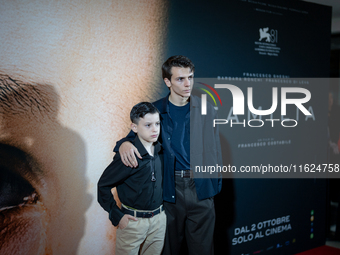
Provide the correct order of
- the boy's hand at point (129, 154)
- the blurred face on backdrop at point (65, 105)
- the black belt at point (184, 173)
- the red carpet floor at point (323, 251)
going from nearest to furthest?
the boy's hand at point (129, 154) → the blurred face on backdrop at point (65, 105) → the black belt at point (184, 173) → the red carpet floor at point (323, 251)

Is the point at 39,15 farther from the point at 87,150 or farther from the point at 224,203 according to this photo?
the point at 224,203

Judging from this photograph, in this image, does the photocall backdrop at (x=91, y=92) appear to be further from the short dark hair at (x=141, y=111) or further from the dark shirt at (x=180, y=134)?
the short dark hair at (x=141, y=111)

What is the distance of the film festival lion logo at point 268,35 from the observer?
10.5 feet

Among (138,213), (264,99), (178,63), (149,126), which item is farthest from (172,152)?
(264,99)

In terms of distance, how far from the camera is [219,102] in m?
2.92

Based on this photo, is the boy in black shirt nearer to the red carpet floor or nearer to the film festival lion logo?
the film festival lion logo

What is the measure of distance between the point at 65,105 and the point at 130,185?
2.75 feet

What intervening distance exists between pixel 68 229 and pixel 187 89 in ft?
4.66

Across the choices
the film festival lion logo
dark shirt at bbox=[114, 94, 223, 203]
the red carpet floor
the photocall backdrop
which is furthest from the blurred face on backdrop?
the red carpet floor

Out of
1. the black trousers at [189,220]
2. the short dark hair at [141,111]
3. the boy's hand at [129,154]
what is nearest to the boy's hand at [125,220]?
the boy's hand at [129,154]

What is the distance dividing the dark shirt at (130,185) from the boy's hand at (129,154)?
0.03 meters

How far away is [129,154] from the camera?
1872mm

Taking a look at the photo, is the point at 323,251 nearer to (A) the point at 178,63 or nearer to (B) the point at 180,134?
(B) the point at 180,134

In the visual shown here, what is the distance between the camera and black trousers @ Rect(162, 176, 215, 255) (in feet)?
7.24
